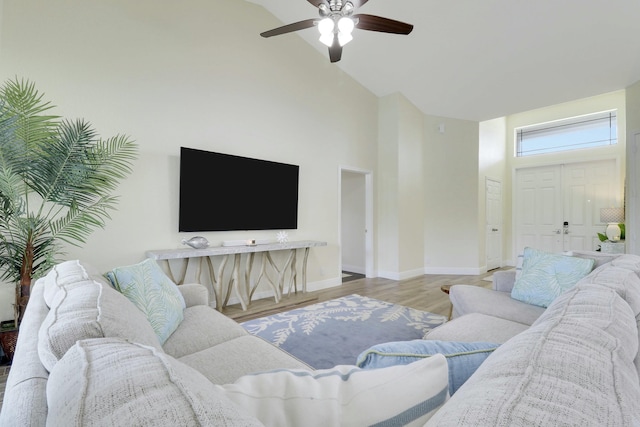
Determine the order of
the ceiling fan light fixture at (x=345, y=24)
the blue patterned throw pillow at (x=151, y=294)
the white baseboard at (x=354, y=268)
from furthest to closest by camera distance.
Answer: the white baseboard at (x=354, y=268), the ceiling fan light fixture at (x=345, y=24), the blue patterned throw pillow at (x=151, y=294)

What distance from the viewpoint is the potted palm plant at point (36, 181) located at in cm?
215

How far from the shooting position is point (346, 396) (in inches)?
22.0

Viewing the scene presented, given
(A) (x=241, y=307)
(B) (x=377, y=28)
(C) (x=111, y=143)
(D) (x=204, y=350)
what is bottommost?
(A) (x=241, y=307)

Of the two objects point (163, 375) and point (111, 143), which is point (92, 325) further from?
point (111, 143)

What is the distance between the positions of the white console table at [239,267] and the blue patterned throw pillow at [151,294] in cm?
136

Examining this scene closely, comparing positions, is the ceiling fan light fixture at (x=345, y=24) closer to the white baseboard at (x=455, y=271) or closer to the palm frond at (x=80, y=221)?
the palm frond at (x=80, y=221)

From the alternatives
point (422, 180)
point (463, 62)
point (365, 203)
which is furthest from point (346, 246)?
point (463, 62)

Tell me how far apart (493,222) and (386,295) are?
11.9 feet

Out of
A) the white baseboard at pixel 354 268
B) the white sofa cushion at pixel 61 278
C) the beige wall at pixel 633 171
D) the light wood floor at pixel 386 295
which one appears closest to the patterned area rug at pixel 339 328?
the light wood floor at pixel 386 295

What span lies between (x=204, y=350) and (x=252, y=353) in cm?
26

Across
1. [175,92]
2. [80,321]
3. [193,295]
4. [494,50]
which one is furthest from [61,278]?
[494,50]

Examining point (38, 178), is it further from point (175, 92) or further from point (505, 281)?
point (505, 281)

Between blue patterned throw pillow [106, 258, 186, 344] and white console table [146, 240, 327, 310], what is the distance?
1.36 m

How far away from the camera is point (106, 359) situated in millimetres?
509
